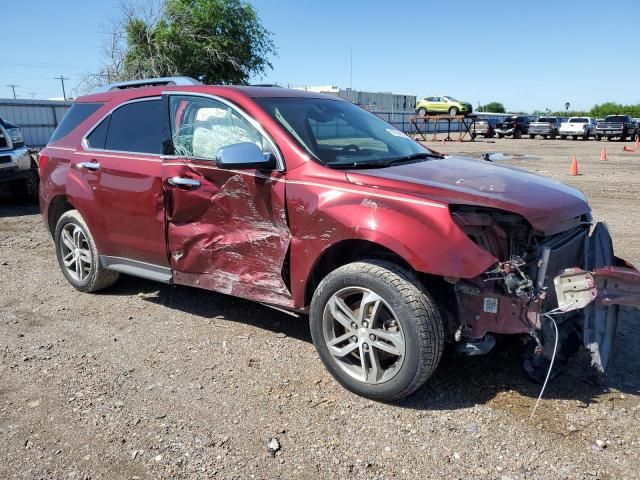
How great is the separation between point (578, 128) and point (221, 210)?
135ft

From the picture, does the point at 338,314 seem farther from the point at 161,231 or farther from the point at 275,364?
the point at 161,231

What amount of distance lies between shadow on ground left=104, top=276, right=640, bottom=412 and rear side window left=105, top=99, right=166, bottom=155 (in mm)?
1506

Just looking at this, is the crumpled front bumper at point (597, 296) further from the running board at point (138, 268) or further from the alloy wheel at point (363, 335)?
the running board at point (138, 268)

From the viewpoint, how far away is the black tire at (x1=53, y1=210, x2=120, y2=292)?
509cm

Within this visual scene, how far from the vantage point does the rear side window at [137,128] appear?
4.52m

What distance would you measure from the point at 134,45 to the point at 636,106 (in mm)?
65518

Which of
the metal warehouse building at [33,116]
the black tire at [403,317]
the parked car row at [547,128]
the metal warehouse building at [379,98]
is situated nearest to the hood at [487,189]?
the black tire at [403,317]

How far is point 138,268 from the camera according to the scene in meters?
4.67

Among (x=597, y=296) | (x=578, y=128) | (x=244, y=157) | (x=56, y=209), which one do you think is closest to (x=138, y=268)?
(x=56, y=209)

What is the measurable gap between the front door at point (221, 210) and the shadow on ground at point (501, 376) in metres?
0.70

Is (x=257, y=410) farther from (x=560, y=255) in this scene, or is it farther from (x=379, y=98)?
(x=379, y=98)

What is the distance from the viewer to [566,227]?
3.45 m

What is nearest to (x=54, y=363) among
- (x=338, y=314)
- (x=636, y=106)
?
(x=338, y=314)

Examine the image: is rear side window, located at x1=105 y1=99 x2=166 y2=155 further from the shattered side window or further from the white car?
the white car
